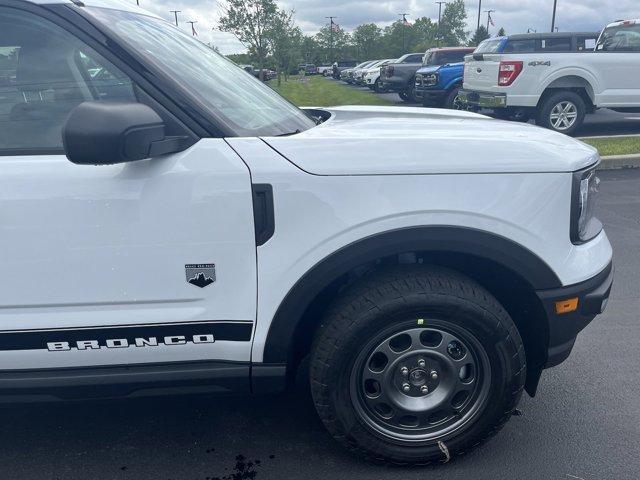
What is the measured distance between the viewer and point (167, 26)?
8.93ft

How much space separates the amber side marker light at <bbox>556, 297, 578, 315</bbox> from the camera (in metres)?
2.30

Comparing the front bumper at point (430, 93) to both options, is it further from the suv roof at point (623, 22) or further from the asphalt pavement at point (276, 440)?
the asphalt pavement at point (276, 440)

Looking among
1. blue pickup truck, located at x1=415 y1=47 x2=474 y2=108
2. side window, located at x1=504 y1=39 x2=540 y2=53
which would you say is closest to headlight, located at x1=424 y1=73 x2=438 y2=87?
blue pickup truck, located at x1=415 y1=47 x2=474 y2=108

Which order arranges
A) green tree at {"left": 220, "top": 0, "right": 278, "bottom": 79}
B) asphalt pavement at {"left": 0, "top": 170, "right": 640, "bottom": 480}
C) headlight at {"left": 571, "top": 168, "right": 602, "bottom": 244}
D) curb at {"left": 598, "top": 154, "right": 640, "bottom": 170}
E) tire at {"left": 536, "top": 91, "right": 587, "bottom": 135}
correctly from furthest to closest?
green tree at {"left": 220, "top": 0, "right": 278, "bottom": 79}, tire at {"left": 536, "top": 91, "right": 587, "bottom": 135}, curb at {"left": 598, "top": 154, "right": 640, "bottom": 170}, asphalt pavement at {"left": 0, "top": 170, "right": 640, "bottom": 480}, headlight at {"left": 571, "top": 168, "right": 602, "bottom": 244}

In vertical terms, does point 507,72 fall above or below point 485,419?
above

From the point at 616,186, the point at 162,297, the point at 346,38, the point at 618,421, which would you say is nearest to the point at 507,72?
the point at 616,186

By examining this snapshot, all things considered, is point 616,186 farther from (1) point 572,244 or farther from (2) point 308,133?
(2) point 308,133

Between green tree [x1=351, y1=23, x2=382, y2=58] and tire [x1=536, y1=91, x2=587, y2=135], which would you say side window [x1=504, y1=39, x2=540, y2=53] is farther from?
green tree [x1=351, y1=23, x2=382, y2=58]

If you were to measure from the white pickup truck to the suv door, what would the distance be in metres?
9.15

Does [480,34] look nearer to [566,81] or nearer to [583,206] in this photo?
[566,81]

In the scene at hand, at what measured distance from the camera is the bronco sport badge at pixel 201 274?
2105mm

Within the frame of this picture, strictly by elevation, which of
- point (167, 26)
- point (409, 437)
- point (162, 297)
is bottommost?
point (409, 437)

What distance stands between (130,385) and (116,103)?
1.03 metres

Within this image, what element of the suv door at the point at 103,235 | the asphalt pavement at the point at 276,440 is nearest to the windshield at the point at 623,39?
the asphalt pavement at the point at 276,440
